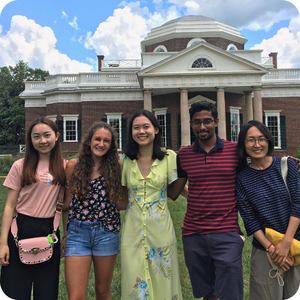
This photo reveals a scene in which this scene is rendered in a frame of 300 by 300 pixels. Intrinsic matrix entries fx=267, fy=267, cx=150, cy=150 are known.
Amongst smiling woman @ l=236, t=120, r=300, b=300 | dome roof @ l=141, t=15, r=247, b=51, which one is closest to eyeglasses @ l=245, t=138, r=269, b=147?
smiling woman @ l=236, t=120, r=300, b=300

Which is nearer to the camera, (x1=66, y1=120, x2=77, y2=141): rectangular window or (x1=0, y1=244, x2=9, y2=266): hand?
(x1=0, y1=244, x2=9, y2=266): hand

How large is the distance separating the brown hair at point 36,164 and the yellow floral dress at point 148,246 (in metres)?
0.77

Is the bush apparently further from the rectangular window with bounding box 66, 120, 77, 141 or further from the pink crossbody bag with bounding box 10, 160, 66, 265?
the pink crossbody bag with bounding box 10, 160, 66, 265

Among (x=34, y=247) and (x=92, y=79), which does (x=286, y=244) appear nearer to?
(x=34, y=247)

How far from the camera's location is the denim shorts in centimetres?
262

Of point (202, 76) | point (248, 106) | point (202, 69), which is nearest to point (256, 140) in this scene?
point (202, 76)

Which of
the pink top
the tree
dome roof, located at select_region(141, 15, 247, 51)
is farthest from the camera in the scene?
the tree

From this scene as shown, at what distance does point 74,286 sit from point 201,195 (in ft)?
4.98

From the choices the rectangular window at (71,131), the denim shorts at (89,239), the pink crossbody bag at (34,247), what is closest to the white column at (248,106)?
the rectangular window at (71,131)

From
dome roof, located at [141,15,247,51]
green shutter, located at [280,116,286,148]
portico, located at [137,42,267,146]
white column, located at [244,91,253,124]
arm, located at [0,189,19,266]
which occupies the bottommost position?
arm, located at [0,189,19,266]

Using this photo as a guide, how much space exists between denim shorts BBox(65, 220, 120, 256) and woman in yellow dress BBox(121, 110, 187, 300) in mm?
161

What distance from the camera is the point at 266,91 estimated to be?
2192cm

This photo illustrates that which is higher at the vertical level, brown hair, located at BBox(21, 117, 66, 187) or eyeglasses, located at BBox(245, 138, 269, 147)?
eyeglasses, located at BBox(245, 138, 269, 147)

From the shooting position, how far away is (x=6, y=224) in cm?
262
